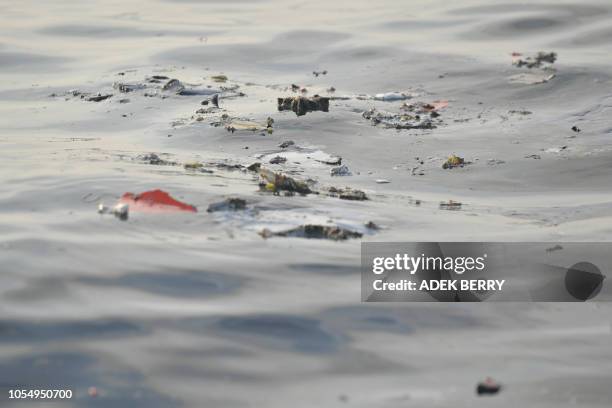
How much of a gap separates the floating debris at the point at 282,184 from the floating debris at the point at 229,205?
11.7 inches

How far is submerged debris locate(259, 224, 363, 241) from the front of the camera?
3813mm

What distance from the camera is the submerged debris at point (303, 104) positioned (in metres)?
6.18

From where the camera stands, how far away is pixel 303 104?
244 inches

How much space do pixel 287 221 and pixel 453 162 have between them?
1.71 m

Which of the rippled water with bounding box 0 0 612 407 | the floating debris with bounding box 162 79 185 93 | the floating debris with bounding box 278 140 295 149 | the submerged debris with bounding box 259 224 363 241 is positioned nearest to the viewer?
the rippled water with bounding box 0 0 612 407

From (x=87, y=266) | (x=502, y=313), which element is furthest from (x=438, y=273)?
(x=87, y=266)

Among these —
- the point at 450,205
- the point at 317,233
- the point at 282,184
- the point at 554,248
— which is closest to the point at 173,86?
the point at 282,184

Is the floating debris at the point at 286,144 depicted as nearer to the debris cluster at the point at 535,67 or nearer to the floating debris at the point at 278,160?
the floating debris at the point at 278,160

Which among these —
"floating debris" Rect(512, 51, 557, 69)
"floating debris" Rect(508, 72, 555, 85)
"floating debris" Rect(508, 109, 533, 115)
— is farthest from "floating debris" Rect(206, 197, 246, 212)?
"floating debris" Rect(512, 51, 557, 69)

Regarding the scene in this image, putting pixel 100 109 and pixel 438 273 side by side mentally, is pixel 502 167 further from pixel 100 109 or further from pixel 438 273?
pixel 100 109

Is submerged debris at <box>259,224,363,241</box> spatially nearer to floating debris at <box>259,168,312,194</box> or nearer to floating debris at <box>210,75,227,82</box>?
floating debris at <box>259,168,312,194</box>

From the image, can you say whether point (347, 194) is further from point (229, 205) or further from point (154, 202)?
point (154, 202)

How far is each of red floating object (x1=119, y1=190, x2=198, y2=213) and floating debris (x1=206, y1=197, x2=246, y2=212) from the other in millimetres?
72

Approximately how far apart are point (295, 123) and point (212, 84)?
1.31 metres
